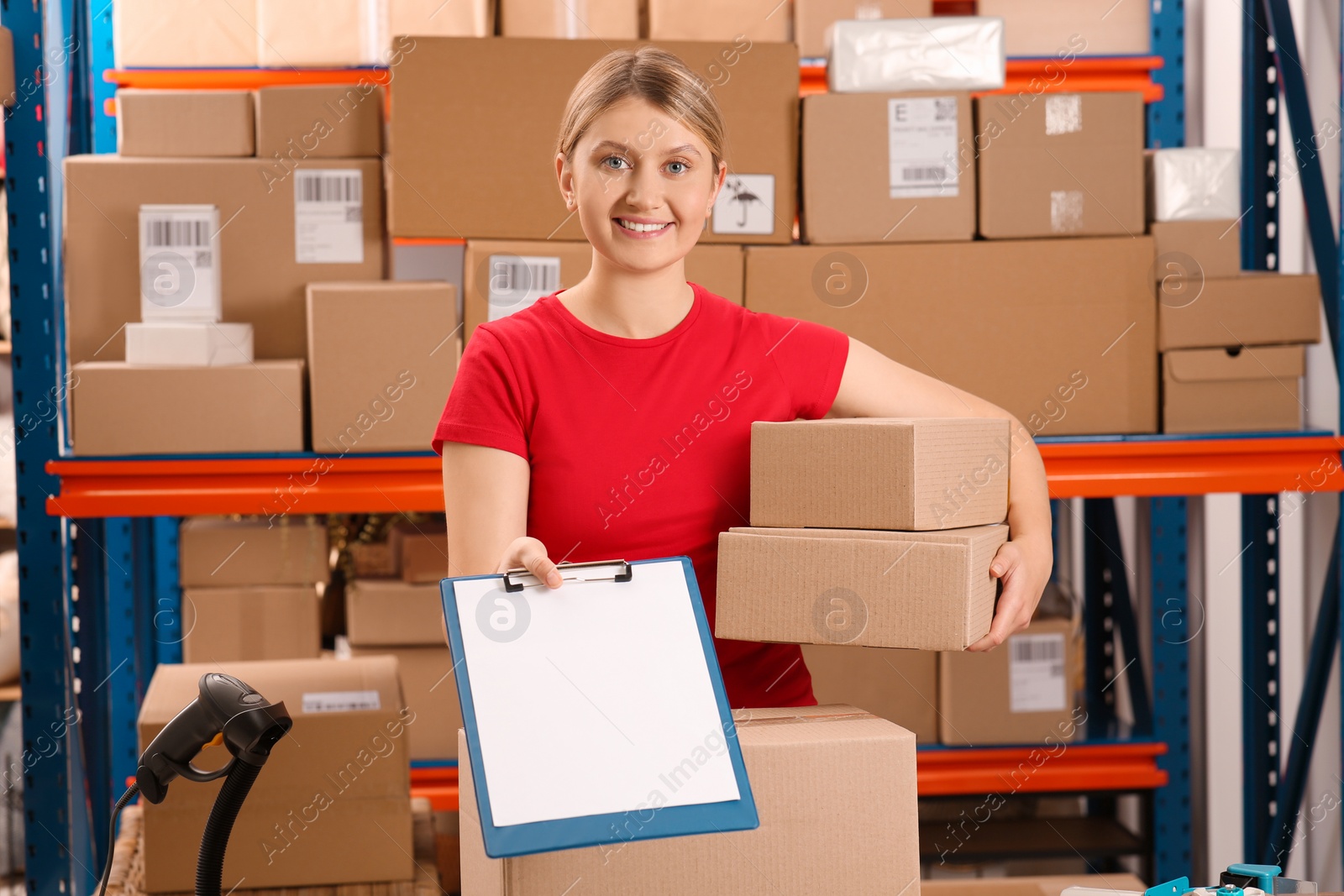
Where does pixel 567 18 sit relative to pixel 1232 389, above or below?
above

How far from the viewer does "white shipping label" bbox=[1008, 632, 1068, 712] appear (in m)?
2.20

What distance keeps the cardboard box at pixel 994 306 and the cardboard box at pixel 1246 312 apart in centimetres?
5

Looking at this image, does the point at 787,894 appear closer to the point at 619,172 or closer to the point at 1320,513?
the point at 619,172

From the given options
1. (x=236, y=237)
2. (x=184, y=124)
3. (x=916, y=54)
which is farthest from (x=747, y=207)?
(x=184, y=124)

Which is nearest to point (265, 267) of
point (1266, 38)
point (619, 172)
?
point (619, 172)

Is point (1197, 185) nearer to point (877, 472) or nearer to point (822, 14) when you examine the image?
point (822, 14)

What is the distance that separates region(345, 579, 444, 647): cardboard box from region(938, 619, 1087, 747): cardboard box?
103cm

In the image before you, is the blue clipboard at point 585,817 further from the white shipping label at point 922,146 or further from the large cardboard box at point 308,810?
the white shipping label at point 922,146

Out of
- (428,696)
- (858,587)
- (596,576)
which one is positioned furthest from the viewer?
(428,696)

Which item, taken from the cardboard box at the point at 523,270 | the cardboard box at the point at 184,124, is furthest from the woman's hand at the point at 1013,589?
the cardboard box at the point at 184,124

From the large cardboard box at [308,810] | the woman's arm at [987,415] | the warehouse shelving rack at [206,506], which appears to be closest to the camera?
the woman's arm at [987,415]

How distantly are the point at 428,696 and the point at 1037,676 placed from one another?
1228 mm

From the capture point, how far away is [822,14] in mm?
2080

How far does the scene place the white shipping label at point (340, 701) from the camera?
5.41 feet
